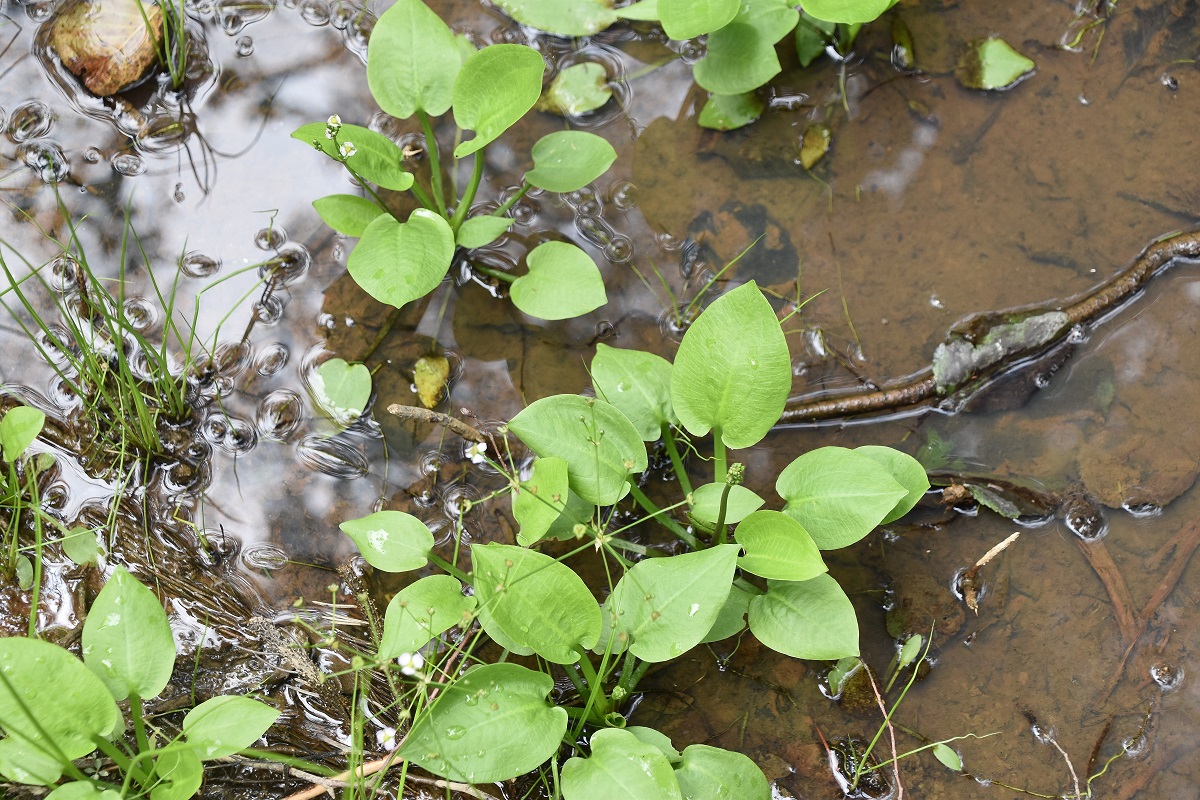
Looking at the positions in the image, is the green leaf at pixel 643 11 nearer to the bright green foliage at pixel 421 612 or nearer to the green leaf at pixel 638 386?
the green leaf at pixel 638 386

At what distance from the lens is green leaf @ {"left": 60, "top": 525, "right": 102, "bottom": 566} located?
2181 millimetres

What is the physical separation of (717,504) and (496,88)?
1.22 metres

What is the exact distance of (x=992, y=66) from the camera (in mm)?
2627

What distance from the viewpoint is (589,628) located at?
190 cm

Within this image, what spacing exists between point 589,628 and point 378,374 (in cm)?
99

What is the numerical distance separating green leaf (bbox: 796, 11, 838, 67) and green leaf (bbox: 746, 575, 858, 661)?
163cm

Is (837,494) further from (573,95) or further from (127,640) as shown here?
(127,640)

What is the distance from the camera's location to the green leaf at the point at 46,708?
1.71 m

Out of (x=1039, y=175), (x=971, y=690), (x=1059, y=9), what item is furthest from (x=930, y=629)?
(x=1059, y=9)

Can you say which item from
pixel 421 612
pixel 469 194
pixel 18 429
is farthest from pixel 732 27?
pixel 18 429

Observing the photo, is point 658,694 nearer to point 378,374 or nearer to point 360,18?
point 378,374

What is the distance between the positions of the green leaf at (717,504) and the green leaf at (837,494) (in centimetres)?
8

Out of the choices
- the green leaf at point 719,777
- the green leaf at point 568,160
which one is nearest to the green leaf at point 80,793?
the green leaf at point 719,777

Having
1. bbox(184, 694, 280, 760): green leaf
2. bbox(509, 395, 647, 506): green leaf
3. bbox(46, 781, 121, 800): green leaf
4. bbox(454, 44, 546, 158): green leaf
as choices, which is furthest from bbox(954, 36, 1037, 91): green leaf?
bbox(46, 781, 121, 800): green leaf
